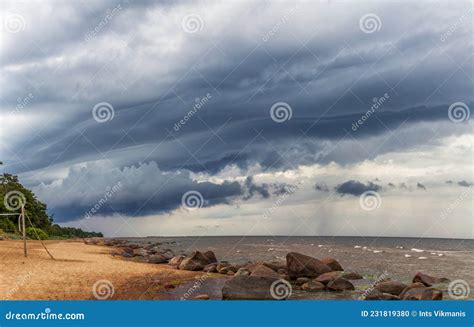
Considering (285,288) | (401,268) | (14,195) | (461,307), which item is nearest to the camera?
(461,307)

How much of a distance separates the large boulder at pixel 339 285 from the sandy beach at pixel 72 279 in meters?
8.47

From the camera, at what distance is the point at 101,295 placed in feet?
70.1

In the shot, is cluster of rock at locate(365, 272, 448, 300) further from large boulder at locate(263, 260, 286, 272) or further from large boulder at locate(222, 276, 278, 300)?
large boulder at locate(263, 260, 286, 272)

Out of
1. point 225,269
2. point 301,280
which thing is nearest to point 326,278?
point 301,280

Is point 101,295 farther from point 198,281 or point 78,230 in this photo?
point 78,230

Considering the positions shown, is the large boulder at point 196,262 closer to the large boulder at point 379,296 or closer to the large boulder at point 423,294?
the large boulder at point 379,296

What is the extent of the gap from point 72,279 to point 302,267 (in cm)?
1372

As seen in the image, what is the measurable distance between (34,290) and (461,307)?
18329 millimetres

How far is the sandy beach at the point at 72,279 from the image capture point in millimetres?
20844

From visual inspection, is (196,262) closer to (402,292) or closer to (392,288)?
(392,288)

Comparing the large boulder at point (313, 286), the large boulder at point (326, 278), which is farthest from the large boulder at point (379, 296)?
the large boulder at point (313, 286)

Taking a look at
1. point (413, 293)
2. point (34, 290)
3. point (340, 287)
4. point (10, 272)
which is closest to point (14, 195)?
point (10, 272)

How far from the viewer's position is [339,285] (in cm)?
2672

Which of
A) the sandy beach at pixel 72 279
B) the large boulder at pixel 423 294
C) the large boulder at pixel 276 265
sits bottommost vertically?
the sandy beach at pixel 72 279
